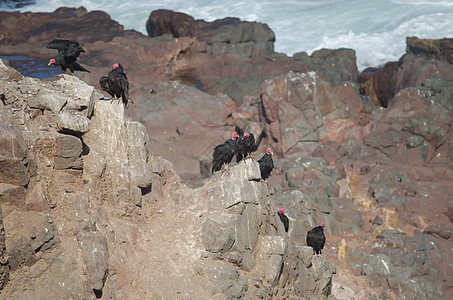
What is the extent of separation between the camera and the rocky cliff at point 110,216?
35.3 feet

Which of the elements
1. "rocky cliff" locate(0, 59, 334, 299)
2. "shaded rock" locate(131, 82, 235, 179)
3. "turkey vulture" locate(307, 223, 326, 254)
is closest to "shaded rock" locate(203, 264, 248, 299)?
"rocky cliff" locate(0, 59, 334, 299)

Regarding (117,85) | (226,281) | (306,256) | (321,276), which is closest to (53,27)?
(117,85)

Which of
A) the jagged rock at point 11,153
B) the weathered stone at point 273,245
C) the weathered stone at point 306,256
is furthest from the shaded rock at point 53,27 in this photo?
the jagged rock at point 11,153

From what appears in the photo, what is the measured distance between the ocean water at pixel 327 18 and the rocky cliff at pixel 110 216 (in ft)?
152

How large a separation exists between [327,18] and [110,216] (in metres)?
60.4

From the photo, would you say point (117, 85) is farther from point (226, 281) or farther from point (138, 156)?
point (226, 281)

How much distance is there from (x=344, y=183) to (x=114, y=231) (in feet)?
67.9

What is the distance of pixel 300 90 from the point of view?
36938 millimetres

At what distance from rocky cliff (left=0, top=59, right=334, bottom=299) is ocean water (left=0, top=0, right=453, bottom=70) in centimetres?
4622

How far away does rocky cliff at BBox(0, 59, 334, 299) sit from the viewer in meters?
10.8

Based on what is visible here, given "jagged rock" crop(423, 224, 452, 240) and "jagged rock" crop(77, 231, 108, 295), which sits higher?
"jagged rock" crop(77, 231, 108, 295)

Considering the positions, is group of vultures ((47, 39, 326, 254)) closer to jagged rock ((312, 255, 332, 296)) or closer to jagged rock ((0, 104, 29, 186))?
jagged rock ((312, 255, 332, 296))

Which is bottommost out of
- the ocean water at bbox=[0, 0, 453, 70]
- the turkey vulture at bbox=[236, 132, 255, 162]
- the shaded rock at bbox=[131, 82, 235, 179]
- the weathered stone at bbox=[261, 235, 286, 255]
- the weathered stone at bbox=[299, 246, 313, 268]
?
the ocean water at bbox=[0, 0, 453, 70]

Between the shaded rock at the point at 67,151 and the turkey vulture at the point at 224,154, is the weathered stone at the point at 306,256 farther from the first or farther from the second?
the shaded rock at the point at 67,151
